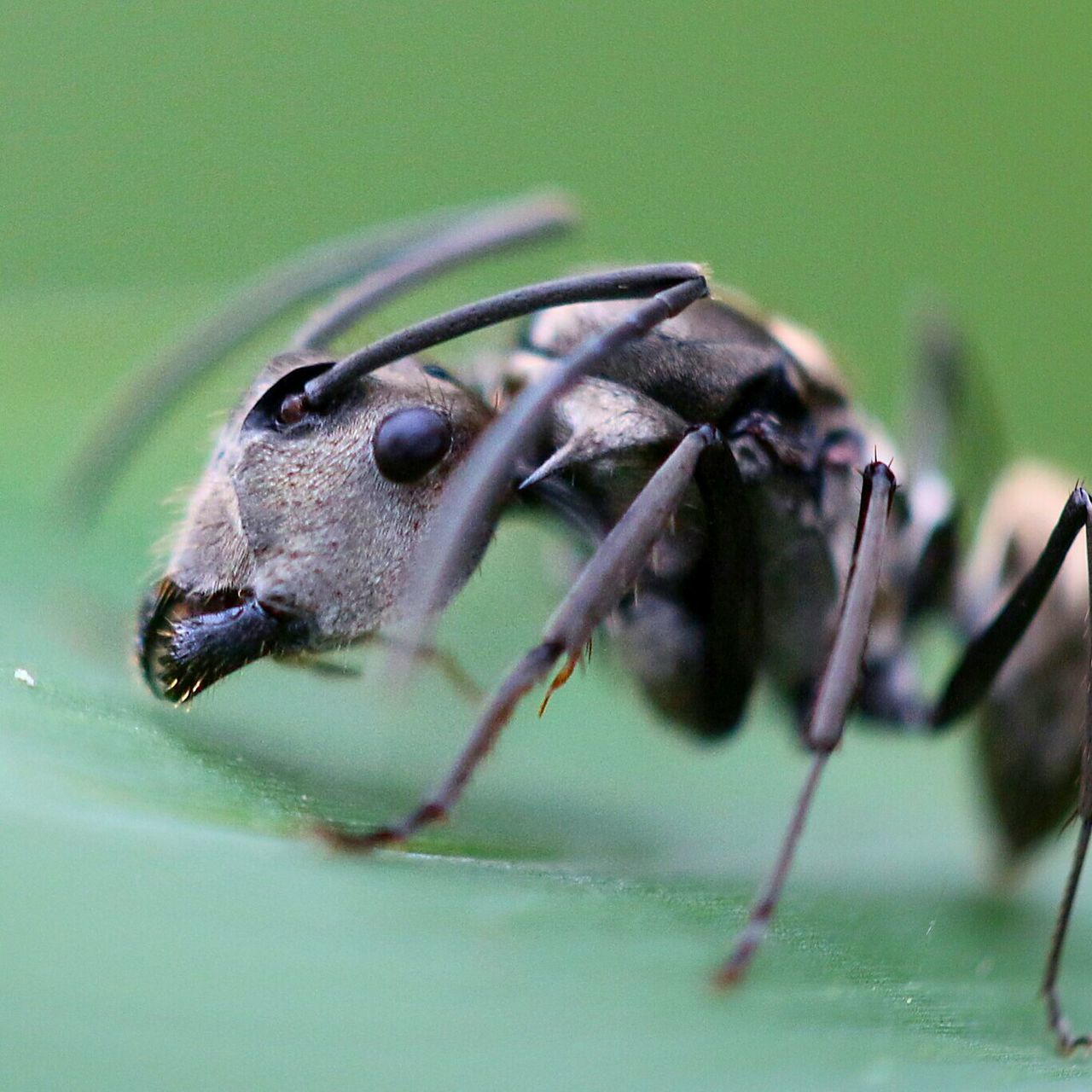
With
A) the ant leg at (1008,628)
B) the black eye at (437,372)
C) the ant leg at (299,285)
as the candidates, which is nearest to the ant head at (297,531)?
the black eye at (437,372)

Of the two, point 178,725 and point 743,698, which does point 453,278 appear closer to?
point 743,698

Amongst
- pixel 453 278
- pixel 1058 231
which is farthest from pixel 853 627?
pixel 1058 231

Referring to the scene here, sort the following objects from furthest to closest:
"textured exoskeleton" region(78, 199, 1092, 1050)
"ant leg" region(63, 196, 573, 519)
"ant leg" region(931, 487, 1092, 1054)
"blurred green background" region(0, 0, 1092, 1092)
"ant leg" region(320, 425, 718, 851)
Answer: "ant leg" region(63, 196, 573, 519) < "ant leg" region(931, 487, 1092, 1054) < "textured exoskeleton" region(78, 199, 1092, 1050) < "ant leg" region(320, 425, 718, 851) < "blurred green background" region(0, 0, 1092, 1092)

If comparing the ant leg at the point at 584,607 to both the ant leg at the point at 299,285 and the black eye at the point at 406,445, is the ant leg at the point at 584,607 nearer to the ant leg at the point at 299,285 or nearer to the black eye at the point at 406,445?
the black eye at the point at 406,445

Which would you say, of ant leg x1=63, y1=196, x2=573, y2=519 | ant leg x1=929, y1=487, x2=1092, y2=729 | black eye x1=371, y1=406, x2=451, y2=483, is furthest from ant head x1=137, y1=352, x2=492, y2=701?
ant leg x1=929, y1=487, x2=1092, y2=729

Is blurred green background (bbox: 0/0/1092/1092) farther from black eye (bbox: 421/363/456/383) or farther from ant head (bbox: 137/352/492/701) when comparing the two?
black eye (bbox: 421/363/456/383)

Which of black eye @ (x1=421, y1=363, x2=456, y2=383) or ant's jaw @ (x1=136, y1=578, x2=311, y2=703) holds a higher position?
black eye @ (x1=421, y1=363, x2=456, y2=383)

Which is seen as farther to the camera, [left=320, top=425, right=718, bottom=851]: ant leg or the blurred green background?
[left=320, top=425, right=718, bottom=851]: ant leg

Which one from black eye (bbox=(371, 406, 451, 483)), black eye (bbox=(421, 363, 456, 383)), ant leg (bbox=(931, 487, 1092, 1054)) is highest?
black eye (bbox=(421, 363, 456, 383))
